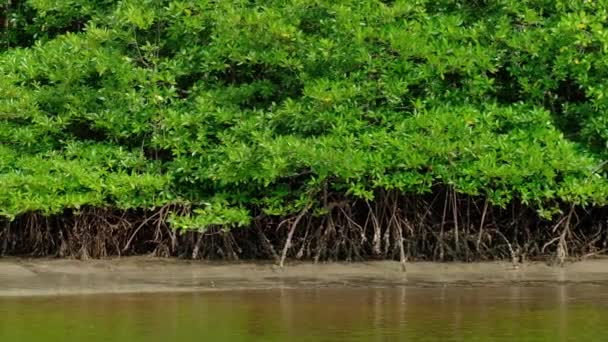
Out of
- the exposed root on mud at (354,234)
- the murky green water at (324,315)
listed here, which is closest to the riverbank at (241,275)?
the exposed root on mud at (354,234)

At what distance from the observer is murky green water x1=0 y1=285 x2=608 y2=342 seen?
6617 mm

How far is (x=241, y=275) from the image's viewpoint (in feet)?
31.3

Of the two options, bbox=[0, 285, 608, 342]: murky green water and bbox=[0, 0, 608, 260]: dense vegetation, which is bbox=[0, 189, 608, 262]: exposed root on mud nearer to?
bbox=[0, 0, 608, 260]: dense vegetation

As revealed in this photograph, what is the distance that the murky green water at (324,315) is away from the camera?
21.7 feet

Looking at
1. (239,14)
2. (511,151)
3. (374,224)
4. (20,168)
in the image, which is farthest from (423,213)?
(20,168)

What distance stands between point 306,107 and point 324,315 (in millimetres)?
2695

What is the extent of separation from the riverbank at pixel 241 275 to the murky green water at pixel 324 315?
0.39 metres

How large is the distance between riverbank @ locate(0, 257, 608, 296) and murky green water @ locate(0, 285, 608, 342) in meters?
0.39

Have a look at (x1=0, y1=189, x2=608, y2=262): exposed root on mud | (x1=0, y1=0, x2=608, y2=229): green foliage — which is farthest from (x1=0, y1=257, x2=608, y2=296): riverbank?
(x1=0, y1=0, x2=608, y2=229): green foliage

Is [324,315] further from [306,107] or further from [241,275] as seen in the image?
[306,107]

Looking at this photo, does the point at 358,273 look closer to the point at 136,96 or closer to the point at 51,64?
the point at 136,96

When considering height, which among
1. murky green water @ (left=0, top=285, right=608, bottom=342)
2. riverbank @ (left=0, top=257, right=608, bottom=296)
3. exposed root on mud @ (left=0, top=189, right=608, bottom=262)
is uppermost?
exposed root on mud @ (left=0, top=189, right=608, bottom=262)

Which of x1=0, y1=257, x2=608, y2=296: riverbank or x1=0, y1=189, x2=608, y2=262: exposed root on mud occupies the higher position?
x1=0, y1=189, x2=608, y2=262: exposed root on mud

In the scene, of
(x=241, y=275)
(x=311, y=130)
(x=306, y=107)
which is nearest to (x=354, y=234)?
(x=311, y=130)
